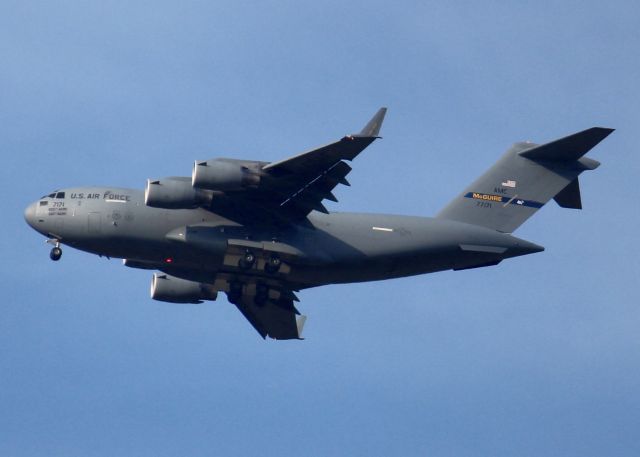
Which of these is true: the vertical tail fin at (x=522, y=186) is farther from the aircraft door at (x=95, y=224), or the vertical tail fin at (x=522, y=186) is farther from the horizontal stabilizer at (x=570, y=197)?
the aircraft door at (x=95, y=224)

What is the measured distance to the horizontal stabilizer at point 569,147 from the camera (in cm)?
2497

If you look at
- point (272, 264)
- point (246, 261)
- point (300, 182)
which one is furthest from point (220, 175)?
point (272, 264)

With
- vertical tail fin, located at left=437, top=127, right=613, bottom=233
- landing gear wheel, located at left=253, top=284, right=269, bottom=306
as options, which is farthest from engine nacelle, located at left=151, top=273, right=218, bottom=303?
vertical tail fin, located at left=437, top=127, right=613, bottom=233

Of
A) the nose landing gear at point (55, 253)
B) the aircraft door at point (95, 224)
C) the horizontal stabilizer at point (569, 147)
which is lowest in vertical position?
the nose landing gear at point (55, 253)

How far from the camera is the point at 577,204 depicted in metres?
26.5

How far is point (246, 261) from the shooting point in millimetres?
23781

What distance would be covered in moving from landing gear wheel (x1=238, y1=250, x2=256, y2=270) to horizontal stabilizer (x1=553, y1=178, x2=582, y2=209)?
6656mm

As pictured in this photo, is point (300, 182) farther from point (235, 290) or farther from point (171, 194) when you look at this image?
point (235, 290)

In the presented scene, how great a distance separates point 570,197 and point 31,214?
1079 centimetres

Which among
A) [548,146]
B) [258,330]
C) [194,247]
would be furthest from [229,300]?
[548,146]

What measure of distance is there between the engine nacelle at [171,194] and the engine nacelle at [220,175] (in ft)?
1.05

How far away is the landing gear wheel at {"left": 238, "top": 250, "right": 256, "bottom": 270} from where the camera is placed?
23.8 meters

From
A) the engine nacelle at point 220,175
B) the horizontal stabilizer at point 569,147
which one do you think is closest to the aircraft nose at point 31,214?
the engine nacelle at point 220,175

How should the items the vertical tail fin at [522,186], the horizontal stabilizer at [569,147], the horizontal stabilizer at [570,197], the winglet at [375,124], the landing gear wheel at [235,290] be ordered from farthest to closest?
1. the horizontal stabilizer at [570,197]
2. the vertical tail fin at [522,186]
3. the landing gear wheel at [235,290]
4. the horizontal stabilizer at [569,147]
5. the winglet at [375,124]
